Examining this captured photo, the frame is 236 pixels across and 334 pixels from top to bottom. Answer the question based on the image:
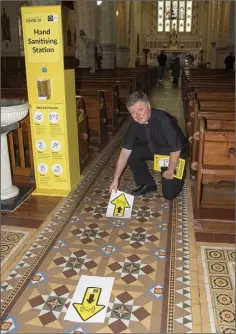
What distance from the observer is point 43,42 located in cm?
396

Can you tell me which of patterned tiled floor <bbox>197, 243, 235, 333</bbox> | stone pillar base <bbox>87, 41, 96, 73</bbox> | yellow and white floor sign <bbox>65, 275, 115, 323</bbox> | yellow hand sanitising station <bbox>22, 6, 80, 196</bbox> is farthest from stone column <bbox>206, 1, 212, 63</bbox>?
yellow and white floor sign <bbox>65, 275, 115, 323</bbox>

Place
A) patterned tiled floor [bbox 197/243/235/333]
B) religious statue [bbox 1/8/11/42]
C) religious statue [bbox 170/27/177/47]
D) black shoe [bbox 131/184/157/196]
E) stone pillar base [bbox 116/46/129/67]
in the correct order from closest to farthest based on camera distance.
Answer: patterned tiled floor [bbox 197/243/235/333] → black shoe [bbox 131/184/157/196] → religious statue [bbox 1/8/11/42] → stone pillar base [bbox 116/46/129/67] → religious statue [bbox 170/27/177/47]

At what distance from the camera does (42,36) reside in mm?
3943

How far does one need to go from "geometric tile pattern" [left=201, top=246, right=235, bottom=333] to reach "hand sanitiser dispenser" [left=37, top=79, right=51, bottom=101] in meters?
2.26

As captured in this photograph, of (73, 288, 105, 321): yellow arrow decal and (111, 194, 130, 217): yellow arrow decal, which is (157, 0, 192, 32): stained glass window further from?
(73, 288, 105, 321): yellow arrow decal

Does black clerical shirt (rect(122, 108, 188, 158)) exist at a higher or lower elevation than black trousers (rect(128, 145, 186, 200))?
higher

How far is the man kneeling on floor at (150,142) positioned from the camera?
3.50 metres

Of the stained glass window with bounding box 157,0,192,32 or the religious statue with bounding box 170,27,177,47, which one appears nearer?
the religious statue with bounding box 170,27,177,47

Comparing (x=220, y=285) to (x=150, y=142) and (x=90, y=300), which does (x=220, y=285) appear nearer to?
(x=90, y=300)

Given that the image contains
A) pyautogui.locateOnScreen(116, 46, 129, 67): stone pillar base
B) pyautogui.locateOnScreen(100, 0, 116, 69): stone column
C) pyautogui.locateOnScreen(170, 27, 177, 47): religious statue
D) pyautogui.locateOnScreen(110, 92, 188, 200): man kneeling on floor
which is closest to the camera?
pyautogui.locateOnScreen(110, 92, 188, 200): man kneeling on floor

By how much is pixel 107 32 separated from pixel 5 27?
461cm

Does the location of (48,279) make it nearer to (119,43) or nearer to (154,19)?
(119,43)

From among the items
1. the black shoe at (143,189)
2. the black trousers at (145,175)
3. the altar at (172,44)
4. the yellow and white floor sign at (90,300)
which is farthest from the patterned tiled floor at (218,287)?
the altar at (172,44)

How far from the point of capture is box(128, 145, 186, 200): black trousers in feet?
13.3
